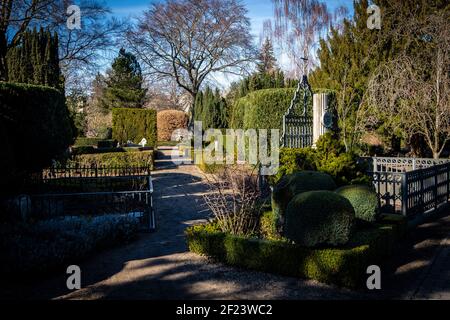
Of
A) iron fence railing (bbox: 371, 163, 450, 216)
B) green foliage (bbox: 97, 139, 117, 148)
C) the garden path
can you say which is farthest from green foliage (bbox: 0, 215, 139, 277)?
green foliage (bbox: 97, 139, 117, 148)

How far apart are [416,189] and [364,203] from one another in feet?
9.37

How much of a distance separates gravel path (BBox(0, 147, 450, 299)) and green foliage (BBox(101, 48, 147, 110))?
31.3 meters

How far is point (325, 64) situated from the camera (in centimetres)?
1925

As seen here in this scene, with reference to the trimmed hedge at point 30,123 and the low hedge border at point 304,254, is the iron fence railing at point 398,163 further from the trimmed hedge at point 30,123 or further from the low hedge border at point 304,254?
the trimmed hedge at point 30,123

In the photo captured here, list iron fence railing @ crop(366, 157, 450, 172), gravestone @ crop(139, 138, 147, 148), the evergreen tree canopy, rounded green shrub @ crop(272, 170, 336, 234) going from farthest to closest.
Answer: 1. gravestone @ crop(139, 138, 147, 148)
2. the evergreen tree canopy
3. iron fence railing @ crop(366, 157, 450, 172)
4. rounded green shrub @ crop(272, 170, 336, 234)

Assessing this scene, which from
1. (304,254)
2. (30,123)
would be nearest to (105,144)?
(30,123)

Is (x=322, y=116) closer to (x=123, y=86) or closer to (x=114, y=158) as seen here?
(x=114, y=158)

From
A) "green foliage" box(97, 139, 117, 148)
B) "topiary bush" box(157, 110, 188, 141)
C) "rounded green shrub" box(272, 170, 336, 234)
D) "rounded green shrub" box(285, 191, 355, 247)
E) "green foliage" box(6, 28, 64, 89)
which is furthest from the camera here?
"topiary bush" box(157, 110, 188, 141)

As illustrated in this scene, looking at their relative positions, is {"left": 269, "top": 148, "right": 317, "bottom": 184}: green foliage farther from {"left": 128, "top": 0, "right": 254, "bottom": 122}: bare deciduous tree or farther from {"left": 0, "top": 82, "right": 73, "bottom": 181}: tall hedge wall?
{"left": 128, "top": 0, "right": 254, "bottom": 122}: bare deciduous tree

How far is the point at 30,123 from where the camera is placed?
363 inches

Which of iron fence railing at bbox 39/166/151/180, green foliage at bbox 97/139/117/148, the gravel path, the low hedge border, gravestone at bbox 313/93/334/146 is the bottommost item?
the gravel path

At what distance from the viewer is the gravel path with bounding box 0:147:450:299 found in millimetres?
4855

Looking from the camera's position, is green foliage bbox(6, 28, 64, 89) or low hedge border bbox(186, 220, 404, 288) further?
green foliage bbox(6, 28, 64, 89)
